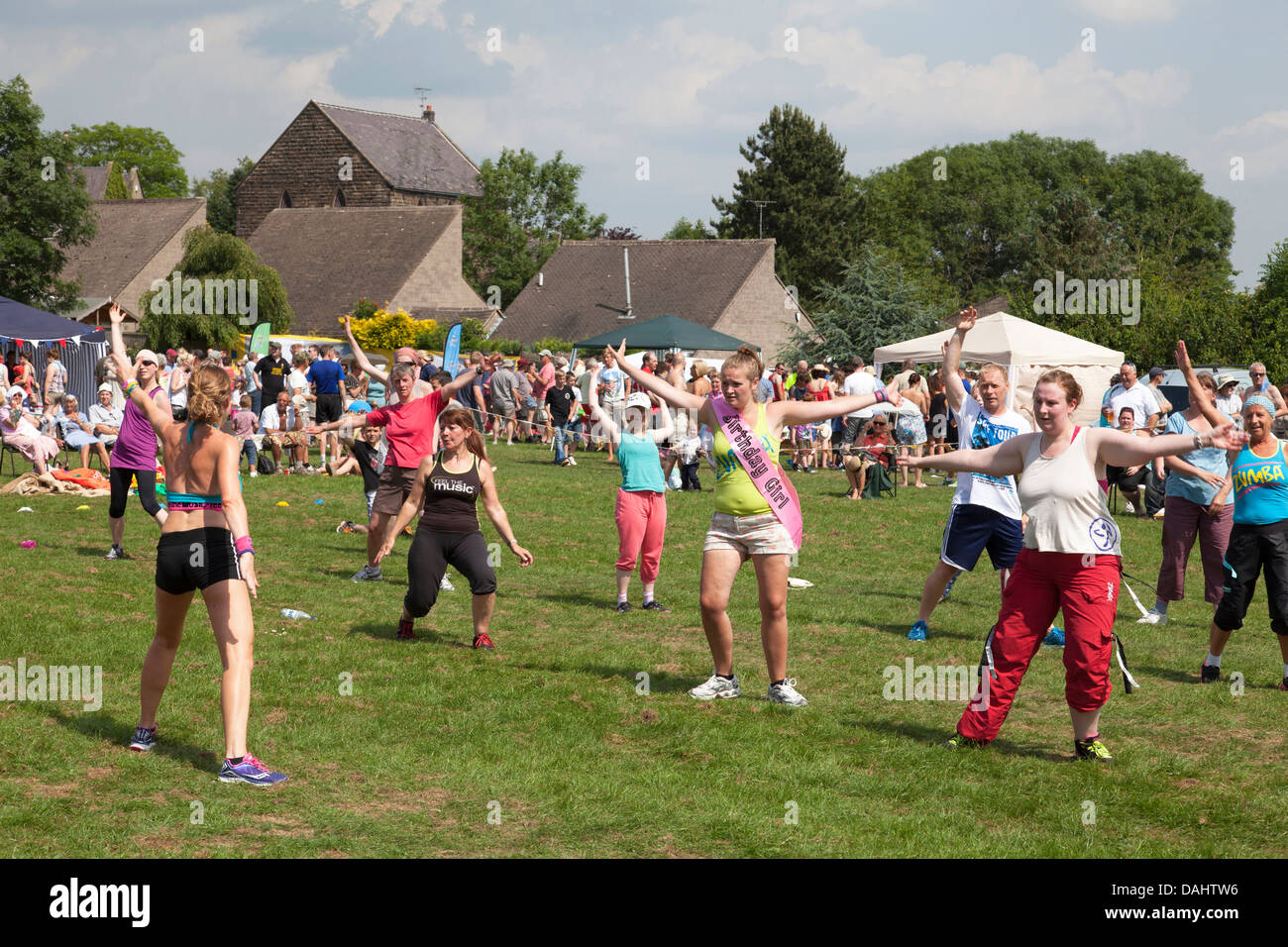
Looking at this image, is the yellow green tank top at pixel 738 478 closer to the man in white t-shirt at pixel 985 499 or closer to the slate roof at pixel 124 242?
the man in white t-shirt at pixel 985 499

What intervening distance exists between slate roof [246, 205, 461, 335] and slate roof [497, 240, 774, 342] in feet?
19.8

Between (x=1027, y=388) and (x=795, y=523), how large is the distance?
21.2 m

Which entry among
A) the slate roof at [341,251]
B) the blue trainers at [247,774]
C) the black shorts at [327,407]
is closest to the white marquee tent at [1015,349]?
the black shorts at [327,407]

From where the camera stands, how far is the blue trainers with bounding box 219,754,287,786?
6195 millimetres

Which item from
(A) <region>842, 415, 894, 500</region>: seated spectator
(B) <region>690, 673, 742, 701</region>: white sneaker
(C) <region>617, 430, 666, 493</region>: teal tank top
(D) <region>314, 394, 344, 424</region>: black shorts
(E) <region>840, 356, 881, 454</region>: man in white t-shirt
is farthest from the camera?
(D) <region>314, 394, 344, 424</region>: black shorts

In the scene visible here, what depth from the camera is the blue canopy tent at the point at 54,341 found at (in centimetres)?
2638

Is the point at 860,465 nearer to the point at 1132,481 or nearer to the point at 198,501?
the point at 1132,481

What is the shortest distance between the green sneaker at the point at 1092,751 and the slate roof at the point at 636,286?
46.7 meters

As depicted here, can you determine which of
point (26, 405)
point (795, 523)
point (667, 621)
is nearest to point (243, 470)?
point (26, 405)

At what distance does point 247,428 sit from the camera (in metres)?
20.4

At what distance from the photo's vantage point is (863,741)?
7168 millimetres

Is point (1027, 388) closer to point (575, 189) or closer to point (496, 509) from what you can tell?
point (496, 509)

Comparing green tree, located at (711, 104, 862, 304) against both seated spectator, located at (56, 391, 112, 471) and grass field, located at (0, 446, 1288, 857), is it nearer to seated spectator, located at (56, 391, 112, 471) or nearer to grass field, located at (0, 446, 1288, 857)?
seated spectator, located at (56, 391, 112, 471)

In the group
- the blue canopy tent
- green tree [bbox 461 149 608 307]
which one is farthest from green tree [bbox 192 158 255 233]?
the blue canopy tent
